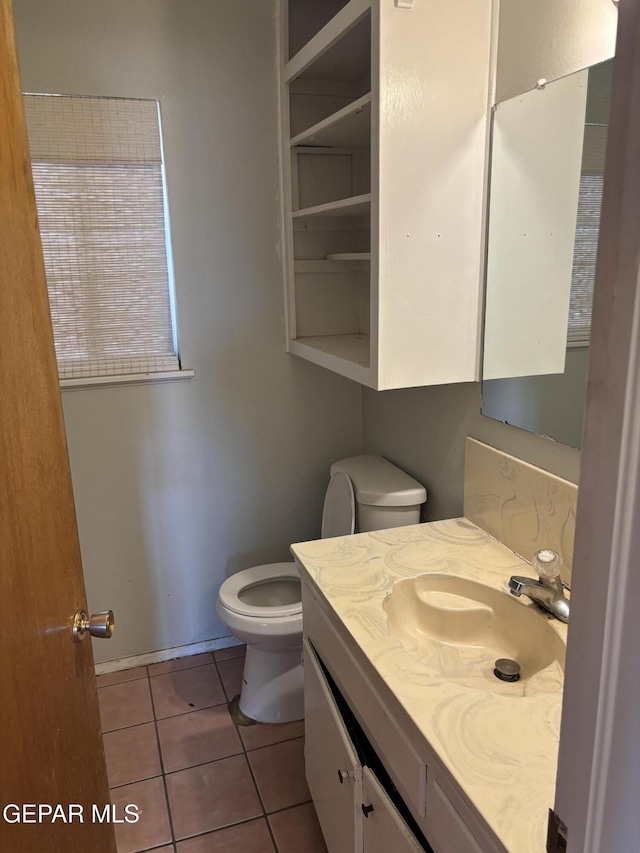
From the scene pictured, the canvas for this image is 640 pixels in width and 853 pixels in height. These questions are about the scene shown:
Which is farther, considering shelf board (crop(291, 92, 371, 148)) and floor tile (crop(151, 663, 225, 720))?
floor tile (crop(151, 663, 225, 720))

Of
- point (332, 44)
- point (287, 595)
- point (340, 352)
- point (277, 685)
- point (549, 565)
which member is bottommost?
point (277, 685)

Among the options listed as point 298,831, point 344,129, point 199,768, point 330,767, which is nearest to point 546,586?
point 330,767

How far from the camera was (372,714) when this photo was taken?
1238 millimetres

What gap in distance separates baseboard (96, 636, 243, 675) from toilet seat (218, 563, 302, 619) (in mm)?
350

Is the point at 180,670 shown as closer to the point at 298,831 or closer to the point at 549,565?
the point at 298,831

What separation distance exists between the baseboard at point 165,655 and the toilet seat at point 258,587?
350 mm

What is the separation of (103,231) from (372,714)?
5.77 feet

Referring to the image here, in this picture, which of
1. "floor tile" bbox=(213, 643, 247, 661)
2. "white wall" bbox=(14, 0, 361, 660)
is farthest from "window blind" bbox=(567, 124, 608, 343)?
"floor tile" bbox=(213, 643, 247, 661)

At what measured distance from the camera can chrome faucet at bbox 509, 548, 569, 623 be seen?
1.29m

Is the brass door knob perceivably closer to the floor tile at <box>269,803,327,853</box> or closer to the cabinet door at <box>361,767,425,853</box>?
the cabinet door at <box>361,767,425,853</box>

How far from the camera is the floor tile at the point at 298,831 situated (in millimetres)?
1759

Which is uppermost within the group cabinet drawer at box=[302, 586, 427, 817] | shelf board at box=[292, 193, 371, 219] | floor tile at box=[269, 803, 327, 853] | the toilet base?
shelf board at box=[292, 193, 371, 219]

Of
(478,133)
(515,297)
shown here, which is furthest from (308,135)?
→ (515,297)

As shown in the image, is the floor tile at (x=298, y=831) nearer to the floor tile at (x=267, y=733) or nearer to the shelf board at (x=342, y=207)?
the floor tile at (x=267, y=733)
